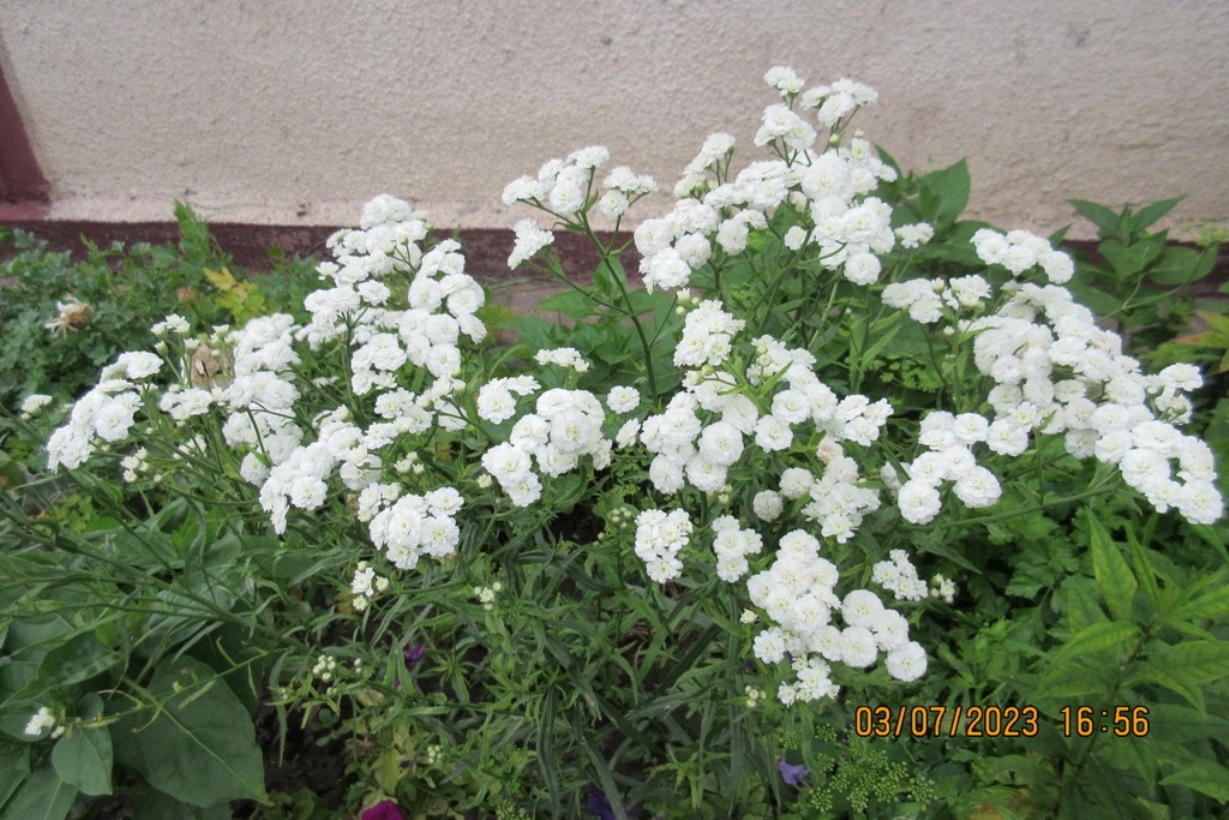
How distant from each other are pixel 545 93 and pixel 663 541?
102 inches

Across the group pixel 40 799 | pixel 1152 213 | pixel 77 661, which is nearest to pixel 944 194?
pixel 1152 213

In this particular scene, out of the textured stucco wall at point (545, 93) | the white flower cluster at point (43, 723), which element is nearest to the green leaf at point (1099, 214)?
the textured stucco wall at point (545, 93)

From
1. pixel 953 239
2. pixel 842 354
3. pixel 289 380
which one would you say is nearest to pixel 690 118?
pixel 953 239

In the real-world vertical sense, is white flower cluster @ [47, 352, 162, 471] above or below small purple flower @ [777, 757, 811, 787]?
above

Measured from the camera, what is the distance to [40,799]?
1.71 m

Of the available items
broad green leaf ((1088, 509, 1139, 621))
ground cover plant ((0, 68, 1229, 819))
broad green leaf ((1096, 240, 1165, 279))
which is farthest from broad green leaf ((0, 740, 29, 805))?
broad green leaf ((1096, 240, 1165, 279))

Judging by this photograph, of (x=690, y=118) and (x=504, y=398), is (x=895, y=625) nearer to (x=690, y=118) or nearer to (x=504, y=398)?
(x=504, y=398)

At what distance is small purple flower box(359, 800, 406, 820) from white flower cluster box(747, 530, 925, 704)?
3.45 ft

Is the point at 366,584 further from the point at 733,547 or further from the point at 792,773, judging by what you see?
the point at 792,773

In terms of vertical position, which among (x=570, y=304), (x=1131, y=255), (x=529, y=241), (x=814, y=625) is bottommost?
(x=814, y=625)

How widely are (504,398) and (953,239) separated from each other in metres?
1.96

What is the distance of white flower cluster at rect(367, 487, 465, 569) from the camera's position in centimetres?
124

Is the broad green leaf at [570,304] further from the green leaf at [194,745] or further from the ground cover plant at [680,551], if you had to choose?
the green leaf at [194,745]

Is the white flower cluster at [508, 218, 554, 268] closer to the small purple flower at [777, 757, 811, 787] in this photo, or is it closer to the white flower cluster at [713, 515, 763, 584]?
the white flower cluster at [713, 515, 763, 584]
